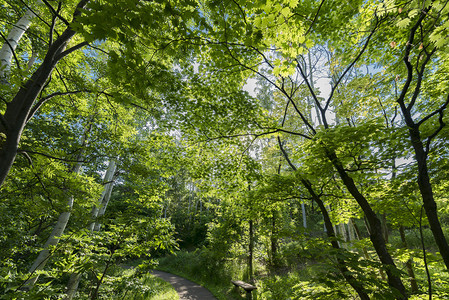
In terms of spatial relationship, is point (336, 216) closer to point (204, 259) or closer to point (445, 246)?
point (445, 246)

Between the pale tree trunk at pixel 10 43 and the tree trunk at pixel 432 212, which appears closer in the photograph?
the tree trunk at pixel 432 212

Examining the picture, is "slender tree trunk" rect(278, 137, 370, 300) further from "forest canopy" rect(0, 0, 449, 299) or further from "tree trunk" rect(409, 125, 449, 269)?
"tree trunk" rect(409, 125, 449, 269)

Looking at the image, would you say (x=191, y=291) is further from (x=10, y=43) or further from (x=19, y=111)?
(x=10, y=43)

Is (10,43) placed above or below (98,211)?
above

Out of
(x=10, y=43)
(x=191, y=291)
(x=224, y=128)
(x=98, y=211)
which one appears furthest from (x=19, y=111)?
(x=191, y=291)

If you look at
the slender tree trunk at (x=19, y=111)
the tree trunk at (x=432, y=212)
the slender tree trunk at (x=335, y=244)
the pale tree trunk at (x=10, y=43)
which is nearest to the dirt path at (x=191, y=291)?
the slender tree trunk at (x=335, y=244)

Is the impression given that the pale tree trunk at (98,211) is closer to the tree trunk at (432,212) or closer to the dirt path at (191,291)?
the dirt path at (191,291)

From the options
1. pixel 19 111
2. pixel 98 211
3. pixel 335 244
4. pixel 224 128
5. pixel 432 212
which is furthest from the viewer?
pixel 98 211

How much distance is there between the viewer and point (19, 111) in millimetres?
2076

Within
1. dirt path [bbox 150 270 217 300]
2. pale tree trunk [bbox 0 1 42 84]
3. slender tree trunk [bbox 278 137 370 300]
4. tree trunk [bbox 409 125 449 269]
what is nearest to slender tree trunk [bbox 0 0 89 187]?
pale tree trunk [bbox 0 1 42 84]

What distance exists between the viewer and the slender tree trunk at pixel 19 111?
6.32 ft

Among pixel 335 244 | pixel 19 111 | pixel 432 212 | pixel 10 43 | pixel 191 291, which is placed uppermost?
pixel 10 43

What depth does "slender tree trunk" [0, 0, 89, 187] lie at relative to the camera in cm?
193

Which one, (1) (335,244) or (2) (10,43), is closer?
(2) (10,43)
